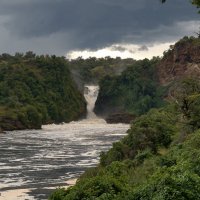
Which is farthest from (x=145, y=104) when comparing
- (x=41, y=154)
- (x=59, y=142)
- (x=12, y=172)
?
(x=12, y=172)

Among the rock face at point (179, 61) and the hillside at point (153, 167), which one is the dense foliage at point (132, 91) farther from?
the hillside at point (153, 167)

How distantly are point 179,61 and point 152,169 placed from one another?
146m

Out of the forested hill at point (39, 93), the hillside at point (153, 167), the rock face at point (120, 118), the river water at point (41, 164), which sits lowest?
the river water at point (41, 164)

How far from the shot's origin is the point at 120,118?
16775 centimetres

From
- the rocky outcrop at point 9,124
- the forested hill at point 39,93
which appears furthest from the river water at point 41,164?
the forested hill at point 39,93

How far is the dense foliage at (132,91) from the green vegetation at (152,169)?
411 ft

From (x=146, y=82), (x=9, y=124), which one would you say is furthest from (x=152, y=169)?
(x=146, y=82)

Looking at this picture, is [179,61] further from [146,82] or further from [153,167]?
[153,167]

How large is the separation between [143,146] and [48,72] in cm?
13695

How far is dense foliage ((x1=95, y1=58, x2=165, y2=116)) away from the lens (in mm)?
180125

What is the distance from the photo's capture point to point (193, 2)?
84.1 feet

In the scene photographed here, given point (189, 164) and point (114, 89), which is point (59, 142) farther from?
point (114, 89)

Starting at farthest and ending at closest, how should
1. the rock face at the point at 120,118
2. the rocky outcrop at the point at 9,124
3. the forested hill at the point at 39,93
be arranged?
the rock face at the point at 120,118, the forested hill at the point at 39,93, the rocky outcrop at the point at 9,124

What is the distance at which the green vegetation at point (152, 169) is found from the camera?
20.3 m
